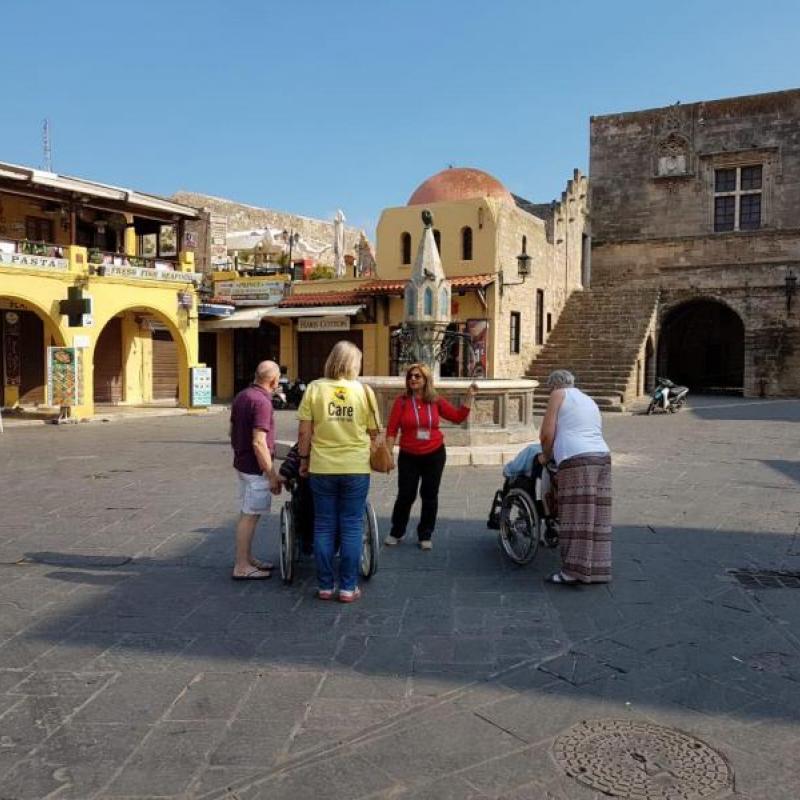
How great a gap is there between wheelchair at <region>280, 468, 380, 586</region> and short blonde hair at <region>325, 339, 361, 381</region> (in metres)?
0.80

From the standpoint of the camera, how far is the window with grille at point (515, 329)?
23266 mm

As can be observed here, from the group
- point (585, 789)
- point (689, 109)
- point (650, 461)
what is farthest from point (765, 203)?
point (585, 789)

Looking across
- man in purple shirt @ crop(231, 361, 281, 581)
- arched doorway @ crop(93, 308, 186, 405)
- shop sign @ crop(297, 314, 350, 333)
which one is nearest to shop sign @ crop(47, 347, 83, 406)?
arched doorway @ crop(93, 308, 186, 405)

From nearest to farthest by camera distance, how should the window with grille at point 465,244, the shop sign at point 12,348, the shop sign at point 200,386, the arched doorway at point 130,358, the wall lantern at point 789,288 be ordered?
1. the shop sign at point 12,348
2. the shop sign at point 200,386
3. the window with grille at point 465,244
4. the arched doorway at point 130,358
5. the wall lantern at point 789,288

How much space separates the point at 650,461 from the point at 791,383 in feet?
53.1

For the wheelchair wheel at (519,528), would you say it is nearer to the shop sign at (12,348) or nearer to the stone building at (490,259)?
the stone building at (490,259)

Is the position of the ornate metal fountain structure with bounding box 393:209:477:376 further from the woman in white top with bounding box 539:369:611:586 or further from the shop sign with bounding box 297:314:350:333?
the shop sign with bounding box 297:314:350:333

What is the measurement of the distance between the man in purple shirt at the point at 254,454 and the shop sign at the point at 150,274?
1566cm

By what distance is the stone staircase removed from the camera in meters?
21.8

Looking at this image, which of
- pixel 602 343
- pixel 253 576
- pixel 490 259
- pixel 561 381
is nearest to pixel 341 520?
pixel 253 576

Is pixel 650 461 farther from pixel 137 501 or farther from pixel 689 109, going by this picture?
pixel 689 109

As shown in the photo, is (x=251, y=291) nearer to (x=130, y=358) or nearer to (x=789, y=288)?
(x=130, y=358)

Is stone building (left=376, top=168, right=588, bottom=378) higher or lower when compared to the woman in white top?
higher

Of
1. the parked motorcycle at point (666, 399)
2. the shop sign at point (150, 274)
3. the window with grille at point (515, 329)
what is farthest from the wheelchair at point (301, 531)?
the window with grille at point (515, 329)
